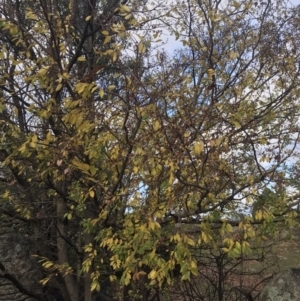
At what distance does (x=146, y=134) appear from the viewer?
3.83 meters

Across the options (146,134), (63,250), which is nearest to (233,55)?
(146,134)

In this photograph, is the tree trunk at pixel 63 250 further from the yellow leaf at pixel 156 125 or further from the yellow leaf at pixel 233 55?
the yellow leaf at pixel 233 55

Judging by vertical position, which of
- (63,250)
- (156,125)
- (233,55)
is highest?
(233,55)

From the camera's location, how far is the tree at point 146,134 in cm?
366

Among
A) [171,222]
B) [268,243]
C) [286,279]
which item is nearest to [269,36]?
[171,222]

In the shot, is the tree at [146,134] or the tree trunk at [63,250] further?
the tree trunk at [63,250]

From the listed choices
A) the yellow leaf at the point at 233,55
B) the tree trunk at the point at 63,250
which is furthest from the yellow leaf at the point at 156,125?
the tree trunk at the point at 63,250

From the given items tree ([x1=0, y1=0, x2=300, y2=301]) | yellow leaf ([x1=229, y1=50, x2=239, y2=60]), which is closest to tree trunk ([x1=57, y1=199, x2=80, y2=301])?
tree ([x1=0, y1=0, x2=300, y2=301])

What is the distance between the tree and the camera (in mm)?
3658

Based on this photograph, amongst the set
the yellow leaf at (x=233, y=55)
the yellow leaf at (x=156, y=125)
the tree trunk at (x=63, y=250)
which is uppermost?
the yellow leaf at (x=233, y=55)

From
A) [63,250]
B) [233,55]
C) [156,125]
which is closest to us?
[156,125]

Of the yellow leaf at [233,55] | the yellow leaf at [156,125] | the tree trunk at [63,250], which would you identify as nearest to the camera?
the yellow leaf at [156,125]

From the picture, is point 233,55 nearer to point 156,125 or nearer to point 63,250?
point 156,125

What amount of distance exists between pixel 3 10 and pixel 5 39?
0.86 meters
